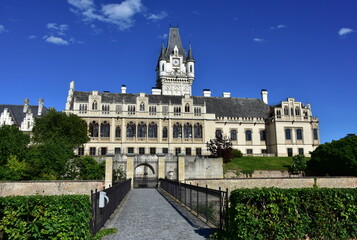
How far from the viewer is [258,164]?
4941cm

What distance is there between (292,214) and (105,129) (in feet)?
159

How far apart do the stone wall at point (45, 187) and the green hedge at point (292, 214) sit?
2228 centimetres

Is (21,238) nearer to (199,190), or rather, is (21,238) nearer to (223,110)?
(199,190)

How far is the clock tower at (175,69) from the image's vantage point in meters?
75.8

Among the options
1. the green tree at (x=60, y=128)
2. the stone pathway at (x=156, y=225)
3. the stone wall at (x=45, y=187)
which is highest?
the green tree at (x=60, y=128)

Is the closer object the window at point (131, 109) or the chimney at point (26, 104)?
the window at point (131, 109)

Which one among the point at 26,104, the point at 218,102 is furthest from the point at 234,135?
the point at 26,104

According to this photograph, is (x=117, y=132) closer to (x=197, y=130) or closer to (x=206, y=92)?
(x=197, y=130)

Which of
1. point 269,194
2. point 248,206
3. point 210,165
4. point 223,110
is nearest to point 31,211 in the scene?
point 248,206

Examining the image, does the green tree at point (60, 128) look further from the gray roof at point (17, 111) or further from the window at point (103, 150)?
the gray roof at point (17, 111)

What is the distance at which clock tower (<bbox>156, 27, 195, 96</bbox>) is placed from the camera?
75.8 meters

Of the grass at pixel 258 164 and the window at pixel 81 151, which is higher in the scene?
the window at pixel 81 151

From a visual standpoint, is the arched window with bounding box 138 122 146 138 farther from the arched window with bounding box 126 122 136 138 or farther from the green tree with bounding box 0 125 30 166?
the green tree with bounding box 0 125 30 166

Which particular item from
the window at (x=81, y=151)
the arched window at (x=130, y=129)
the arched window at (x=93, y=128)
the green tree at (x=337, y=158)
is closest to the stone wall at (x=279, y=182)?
the green tree at (x=337, y=158)
